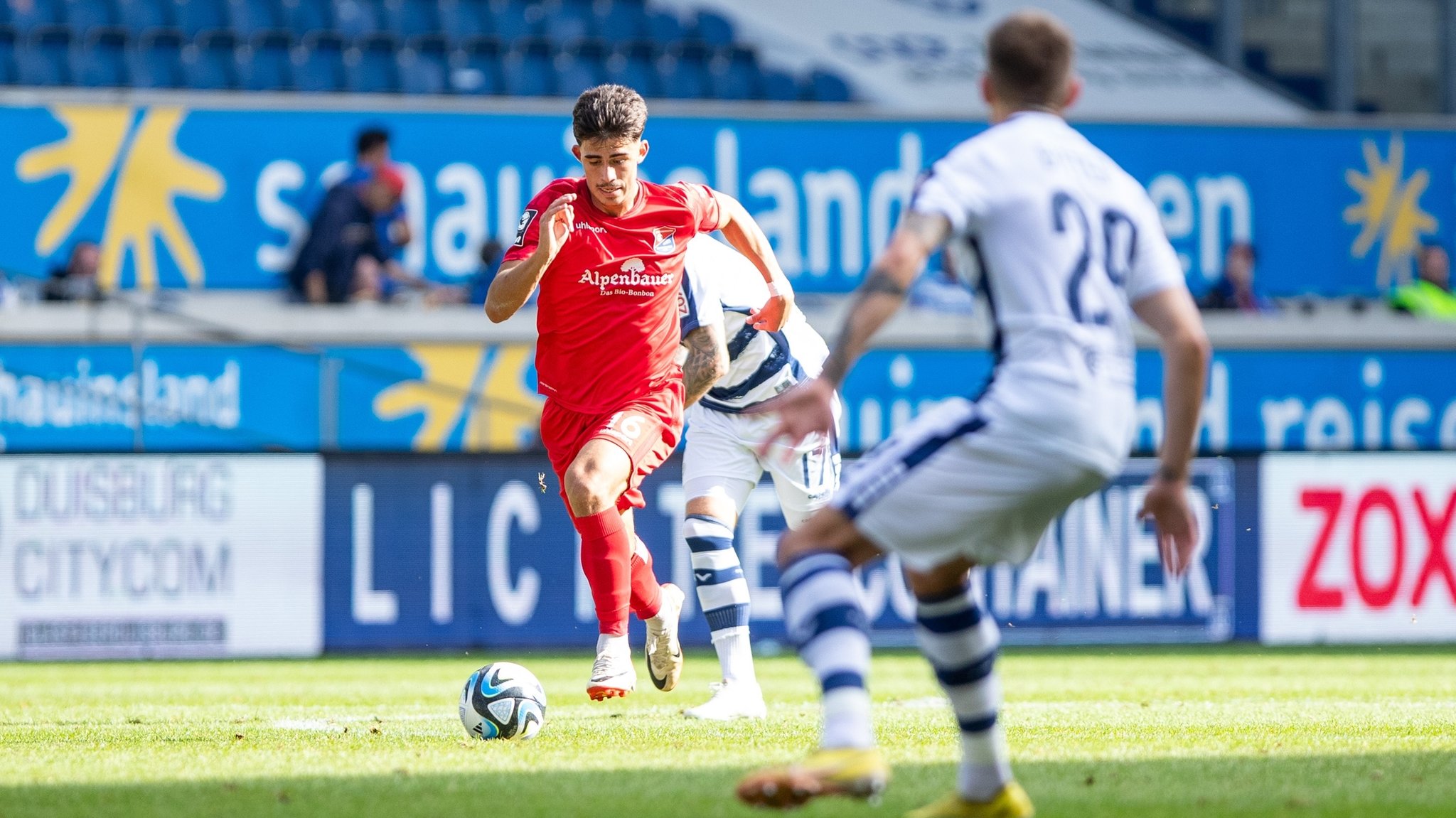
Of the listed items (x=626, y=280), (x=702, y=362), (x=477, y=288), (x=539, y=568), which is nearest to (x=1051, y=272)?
(x=626, y=280)

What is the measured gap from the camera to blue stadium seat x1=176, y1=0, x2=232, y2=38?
1869cm

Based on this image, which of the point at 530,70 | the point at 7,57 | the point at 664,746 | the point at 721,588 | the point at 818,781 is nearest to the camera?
the point at 818,781

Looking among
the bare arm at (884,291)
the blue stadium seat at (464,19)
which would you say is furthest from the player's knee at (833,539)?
the blue stadium seat at (464,19)

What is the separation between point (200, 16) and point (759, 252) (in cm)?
1325

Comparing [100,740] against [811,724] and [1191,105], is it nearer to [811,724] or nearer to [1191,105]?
[811,724]

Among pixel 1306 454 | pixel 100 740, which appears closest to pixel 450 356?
pixel 1306 454

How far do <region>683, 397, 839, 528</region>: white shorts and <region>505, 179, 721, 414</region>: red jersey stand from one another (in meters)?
0.77

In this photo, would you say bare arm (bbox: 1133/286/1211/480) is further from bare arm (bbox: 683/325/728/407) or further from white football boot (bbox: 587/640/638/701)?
bare arm (bbox: 683/325/728/407)

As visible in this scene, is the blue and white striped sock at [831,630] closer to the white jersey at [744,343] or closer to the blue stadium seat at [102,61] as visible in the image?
the white jersey at [744,343]

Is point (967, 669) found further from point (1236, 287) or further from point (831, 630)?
point (1236, 287)

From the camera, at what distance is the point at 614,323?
6.88 m

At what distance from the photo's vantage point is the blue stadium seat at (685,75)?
1912 centimetres

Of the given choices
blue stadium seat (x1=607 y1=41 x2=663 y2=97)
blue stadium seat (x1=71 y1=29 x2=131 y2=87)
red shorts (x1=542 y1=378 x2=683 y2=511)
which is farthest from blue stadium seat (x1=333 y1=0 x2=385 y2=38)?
red shorts (x1=542 y1=378 x2=683 y2=511)

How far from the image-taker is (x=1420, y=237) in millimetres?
16578
